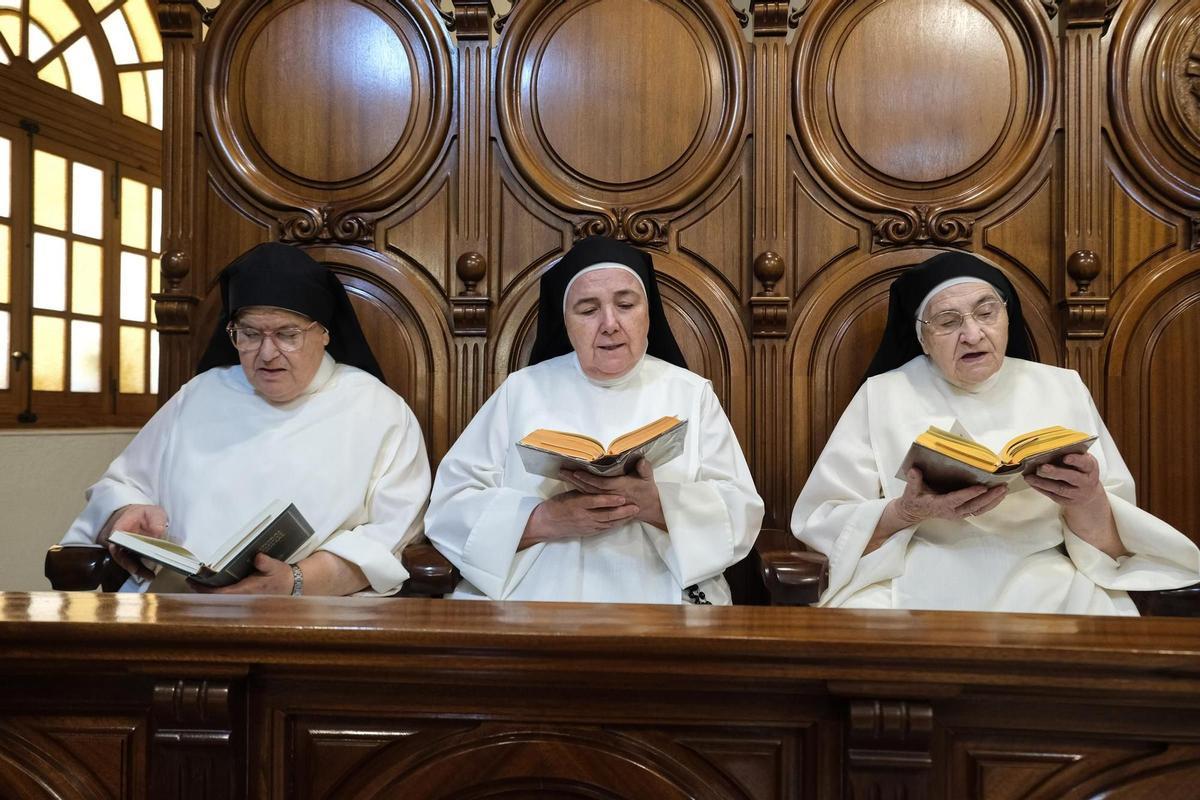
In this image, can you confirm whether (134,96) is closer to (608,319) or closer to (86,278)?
(86,278)

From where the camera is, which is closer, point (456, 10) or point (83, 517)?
point (83, 517)

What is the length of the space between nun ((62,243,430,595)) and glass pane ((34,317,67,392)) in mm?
3170

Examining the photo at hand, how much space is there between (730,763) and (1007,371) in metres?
2.41

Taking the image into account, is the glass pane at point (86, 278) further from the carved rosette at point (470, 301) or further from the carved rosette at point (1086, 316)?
the carved rosette at point (1086, 316)

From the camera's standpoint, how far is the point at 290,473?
323cm

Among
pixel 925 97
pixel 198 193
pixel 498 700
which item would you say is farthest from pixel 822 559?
pixel 198 193

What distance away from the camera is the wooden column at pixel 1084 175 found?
360cm

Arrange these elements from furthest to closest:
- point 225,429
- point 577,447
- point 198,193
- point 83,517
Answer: point 198,193, point 225,429, point 83,517, point 577,447

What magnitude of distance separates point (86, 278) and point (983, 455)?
6.26 metres

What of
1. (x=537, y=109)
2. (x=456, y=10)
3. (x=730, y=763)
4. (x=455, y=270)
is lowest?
(x=730, y=763)

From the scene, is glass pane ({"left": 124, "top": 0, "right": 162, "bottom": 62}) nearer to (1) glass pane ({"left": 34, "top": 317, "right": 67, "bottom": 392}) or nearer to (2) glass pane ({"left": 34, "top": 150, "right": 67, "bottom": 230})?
(2) glass pane ({"left": 34, "top": 150, "right": 67, "bottom": 230})

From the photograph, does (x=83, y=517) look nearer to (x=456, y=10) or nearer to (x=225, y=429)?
(x=225, y=429)

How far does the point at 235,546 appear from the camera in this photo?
2.57 metres

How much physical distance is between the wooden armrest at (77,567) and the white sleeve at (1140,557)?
10.6 feet
